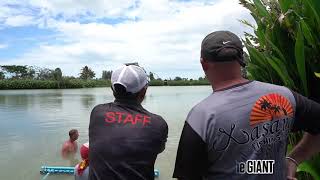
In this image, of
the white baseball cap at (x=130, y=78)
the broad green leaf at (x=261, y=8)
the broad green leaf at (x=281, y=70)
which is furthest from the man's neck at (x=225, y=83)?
the broad green leaf at (x=261, y=8)

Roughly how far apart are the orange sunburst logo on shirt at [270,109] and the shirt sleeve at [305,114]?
0.08m

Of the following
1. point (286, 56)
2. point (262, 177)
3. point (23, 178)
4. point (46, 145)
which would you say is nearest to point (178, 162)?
point (262, 177)

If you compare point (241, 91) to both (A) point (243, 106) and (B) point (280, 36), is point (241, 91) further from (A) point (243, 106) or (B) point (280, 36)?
(B) point (280, 36)

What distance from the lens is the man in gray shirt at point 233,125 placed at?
1.91 m

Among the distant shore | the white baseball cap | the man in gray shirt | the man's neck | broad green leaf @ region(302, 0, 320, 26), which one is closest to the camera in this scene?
the man in gray shirt

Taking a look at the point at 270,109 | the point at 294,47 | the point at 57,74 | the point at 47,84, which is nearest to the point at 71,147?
the point at 294,47

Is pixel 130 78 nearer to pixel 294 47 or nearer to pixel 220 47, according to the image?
pixel 220 47

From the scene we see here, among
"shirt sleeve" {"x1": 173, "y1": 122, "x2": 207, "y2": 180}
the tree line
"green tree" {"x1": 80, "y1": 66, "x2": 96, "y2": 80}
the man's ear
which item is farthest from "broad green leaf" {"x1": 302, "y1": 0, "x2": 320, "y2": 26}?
"green tree" {"x1": 80, "y1": 66, "x2": 96, "y2": 80}

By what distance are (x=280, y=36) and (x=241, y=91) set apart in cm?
125

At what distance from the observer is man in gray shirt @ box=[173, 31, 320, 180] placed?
1.91m

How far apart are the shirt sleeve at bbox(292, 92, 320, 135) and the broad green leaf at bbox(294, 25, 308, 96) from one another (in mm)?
629

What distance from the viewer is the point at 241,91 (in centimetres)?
198

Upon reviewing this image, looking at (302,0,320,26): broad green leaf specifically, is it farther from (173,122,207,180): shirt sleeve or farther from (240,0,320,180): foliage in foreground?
(173,122,207,180): shirt sleeve

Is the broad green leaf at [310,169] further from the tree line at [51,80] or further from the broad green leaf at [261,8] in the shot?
the tree line at [51,80]
